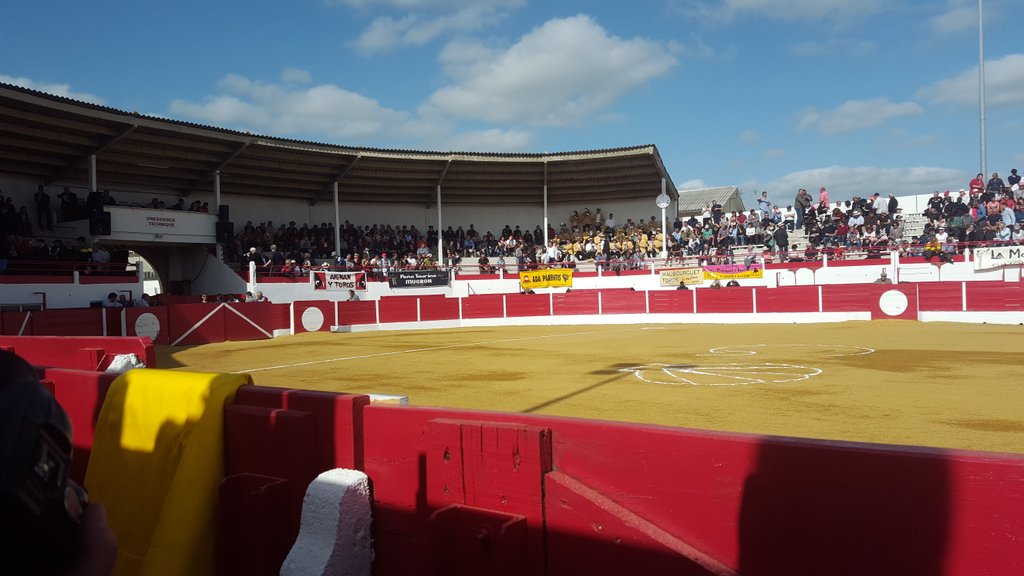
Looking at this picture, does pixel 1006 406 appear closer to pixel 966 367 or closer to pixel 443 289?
pixel 966 367

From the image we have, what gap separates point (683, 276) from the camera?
2708cm

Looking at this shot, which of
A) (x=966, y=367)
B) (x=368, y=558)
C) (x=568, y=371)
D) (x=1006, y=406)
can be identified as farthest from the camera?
(x=568, y=371)

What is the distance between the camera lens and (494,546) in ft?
8.05

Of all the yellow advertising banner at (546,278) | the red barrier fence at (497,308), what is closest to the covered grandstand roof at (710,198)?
the yellow advertising banner at (546,278)

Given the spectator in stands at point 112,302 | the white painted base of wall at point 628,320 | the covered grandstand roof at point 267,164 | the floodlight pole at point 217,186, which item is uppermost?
the covered grandstand roof at point 267,164

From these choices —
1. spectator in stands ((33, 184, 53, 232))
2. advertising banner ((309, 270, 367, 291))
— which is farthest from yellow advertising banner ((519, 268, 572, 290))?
spectator in stands ((33, 184, 53, 232))

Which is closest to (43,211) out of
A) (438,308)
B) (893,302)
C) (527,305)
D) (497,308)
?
(438,308)

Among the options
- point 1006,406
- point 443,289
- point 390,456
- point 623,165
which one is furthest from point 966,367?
point 623,165

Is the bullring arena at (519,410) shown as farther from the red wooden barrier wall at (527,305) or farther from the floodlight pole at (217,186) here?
the red wooden barrier wall at (527,305)

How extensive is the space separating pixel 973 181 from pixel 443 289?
21.9 meters

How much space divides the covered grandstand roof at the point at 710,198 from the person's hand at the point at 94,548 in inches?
2193

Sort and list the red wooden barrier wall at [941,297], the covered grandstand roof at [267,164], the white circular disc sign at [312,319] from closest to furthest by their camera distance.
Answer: the red wooden barrier wall at [941,297] → the covered grandstand roof at [267,164] → the white circular disc sign at [312,319]

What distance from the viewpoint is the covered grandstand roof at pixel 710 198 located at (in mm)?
56406

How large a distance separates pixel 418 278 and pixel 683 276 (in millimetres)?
11258
